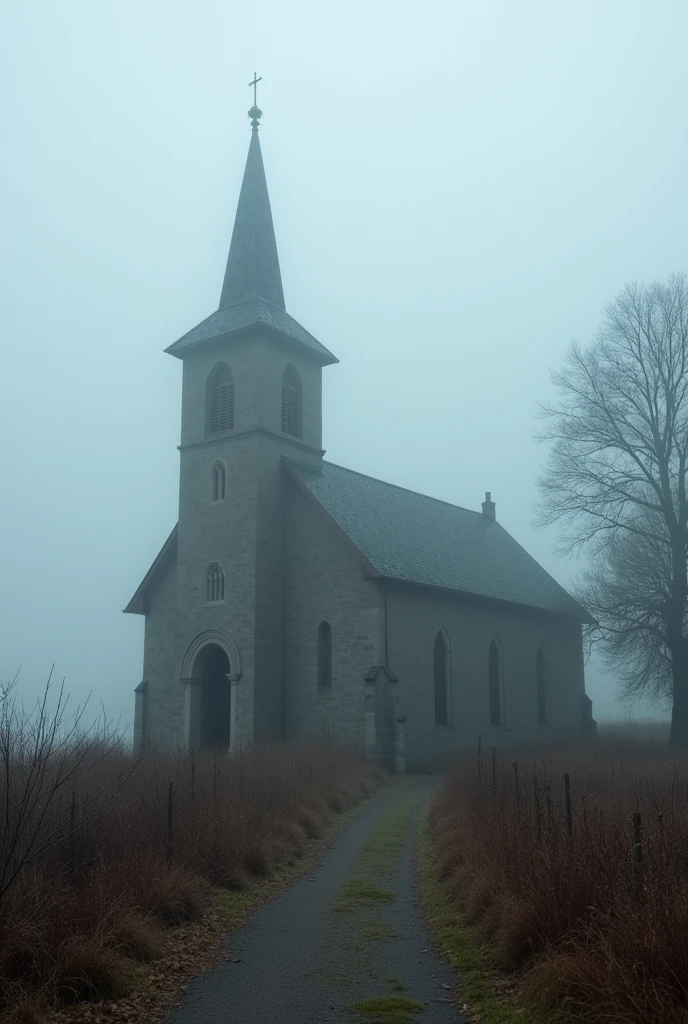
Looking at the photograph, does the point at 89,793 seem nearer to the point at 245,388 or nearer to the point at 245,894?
the point at 245,894

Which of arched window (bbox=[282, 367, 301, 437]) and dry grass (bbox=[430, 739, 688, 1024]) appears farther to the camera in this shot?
arched window (bbox=[282, 367, 301, 437])

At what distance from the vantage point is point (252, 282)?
3547 centimetres

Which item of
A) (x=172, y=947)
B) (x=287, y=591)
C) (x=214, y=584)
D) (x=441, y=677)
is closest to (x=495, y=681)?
(x=441, y=677)

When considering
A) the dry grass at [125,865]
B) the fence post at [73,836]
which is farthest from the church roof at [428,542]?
the fence post at [73,836]

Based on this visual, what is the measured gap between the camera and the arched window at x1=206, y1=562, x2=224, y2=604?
31406 millimetres

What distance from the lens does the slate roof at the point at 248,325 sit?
3222cm

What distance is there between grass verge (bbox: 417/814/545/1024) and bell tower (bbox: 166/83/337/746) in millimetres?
17884

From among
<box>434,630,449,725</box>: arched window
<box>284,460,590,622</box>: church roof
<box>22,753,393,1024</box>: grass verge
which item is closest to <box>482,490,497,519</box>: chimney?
<box>284,460,590,622</box>: church roof

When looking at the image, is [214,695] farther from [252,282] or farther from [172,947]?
[172,947]

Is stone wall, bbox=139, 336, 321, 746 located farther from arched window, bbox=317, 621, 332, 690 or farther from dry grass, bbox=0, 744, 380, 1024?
dry grass, bbox=0, 744, 380, 1024

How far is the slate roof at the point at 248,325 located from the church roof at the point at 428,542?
4440 millimetres

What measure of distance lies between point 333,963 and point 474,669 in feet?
84.0

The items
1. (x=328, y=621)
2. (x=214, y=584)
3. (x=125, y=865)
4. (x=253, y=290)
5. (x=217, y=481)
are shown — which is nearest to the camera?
(x=125, y=865)

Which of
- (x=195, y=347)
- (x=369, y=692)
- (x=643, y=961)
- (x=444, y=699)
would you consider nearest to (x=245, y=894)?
(x=643, y=961)
